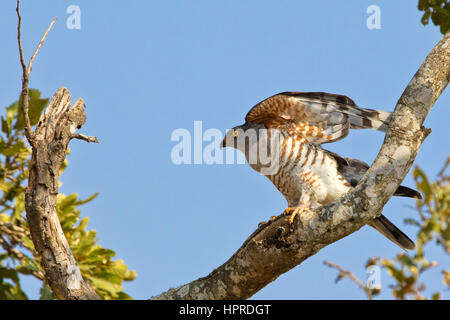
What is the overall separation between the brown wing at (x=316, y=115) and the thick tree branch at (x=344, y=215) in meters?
1.11

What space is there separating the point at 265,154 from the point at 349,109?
0.97 meters

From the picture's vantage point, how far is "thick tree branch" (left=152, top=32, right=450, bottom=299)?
4172 mm

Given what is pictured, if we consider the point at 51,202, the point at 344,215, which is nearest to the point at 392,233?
the point at 344,215

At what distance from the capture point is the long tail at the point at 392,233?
6.07 m

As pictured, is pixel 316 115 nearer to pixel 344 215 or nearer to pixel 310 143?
pixel 310 143

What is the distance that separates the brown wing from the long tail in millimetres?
991

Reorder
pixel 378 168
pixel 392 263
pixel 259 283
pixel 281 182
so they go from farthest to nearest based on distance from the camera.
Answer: pixel 392 263, pixel 281 182, pixel 259 283, pixel 378 168

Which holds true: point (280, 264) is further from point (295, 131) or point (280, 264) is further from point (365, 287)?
point (365, 287)

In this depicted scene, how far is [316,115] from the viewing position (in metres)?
5.84

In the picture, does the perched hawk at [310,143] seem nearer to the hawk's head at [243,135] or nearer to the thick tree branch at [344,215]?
the hawk's head at [243,135]

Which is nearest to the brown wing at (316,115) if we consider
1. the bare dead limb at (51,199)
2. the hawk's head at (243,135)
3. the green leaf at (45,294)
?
the hawk's head at (243,135)
